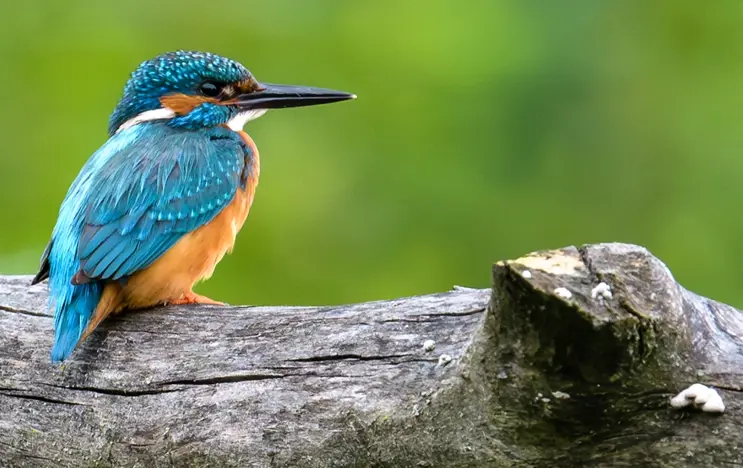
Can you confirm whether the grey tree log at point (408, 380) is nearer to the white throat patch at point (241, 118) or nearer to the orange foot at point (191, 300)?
the orange foot at point (191, 300)

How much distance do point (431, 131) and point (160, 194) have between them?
1.42m

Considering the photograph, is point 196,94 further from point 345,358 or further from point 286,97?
point 345,358

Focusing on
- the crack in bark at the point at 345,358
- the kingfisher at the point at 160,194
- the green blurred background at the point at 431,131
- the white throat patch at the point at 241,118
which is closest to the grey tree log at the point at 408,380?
the crack in bark at the point at 345,358

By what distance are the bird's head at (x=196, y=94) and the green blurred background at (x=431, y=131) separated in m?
0.46

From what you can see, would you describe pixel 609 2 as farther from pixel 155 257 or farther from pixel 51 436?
pixel 51 436

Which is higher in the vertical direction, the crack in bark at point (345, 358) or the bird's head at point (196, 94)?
the bird's head at point (196, 94)

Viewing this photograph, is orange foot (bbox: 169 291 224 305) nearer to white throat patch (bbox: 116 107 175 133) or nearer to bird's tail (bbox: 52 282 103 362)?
bird's tail (bbox: 52 282 103 362)

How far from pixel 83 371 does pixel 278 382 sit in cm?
70

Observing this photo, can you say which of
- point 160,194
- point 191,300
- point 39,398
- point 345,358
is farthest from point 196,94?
point 345,358

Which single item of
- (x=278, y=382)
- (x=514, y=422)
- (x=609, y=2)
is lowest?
(x=278, y=382)

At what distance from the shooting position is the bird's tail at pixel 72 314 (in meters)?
2.81

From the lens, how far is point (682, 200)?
4199 millimetres

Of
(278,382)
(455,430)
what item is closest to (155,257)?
(278,382)

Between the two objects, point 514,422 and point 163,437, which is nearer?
point 514,422
